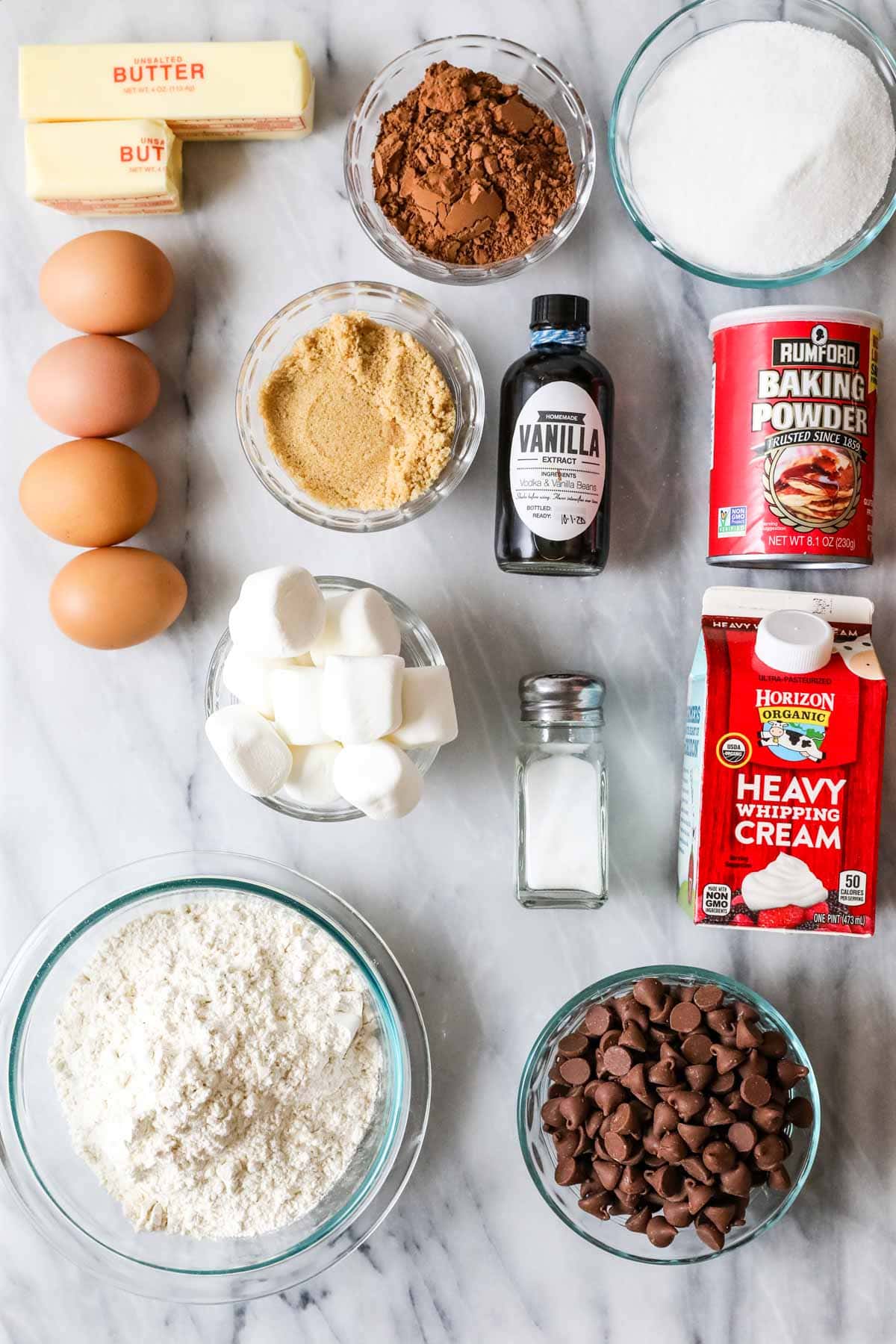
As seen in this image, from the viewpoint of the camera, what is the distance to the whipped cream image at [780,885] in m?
1.04

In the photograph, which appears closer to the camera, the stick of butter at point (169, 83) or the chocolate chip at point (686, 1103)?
the chocolate chip at point (686, 1103)

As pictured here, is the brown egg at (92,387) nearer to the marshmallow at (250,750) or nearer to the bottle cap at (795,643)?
the marshmallow at (250,750)

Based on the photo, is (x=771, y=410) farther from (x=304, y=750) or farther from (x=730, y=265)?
(x=304, y=750)

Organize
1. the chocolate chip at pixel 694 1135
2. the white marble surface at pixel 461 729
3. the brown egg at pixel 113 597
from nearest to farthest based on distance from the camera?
the chocolate chip at pixel 694 1135, the brown egg at pixel 113 597, the white marble surface at pixel 461 729

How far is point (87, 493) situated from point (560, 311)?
1.76ft

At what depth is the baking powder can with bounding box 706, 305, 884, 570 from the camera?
3.48 feet

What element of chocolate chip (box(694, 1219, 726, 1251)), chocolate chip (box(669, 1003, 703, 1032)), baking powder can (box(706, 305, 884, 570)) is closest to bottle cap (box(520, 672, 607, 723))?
baking powder can (box(706, 305, 884, 570))

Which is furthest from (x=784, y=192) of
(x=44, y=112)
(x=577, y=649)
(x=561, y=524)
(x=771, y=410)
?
(x=44, y=112)

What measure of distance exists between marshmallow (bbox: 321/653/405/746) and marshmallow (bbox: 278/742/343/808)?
58 millimetres

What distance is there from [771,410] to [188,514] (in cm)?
67

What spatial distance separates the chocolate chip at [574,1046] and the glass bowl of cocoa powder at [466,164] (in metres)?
0.83

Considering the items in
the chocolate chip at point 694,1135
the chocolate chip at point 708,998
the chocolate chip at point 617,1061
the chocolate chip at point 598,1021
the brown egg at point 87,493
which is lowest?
the chocolate chip at point 694,1135

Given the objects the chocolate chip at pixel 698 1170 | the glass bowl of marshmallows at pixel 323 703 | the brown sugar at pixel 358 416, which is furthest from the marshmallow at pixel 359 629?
the chocolate chip at pixel 698 1170

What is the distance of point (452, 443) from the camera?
3.70 ft
